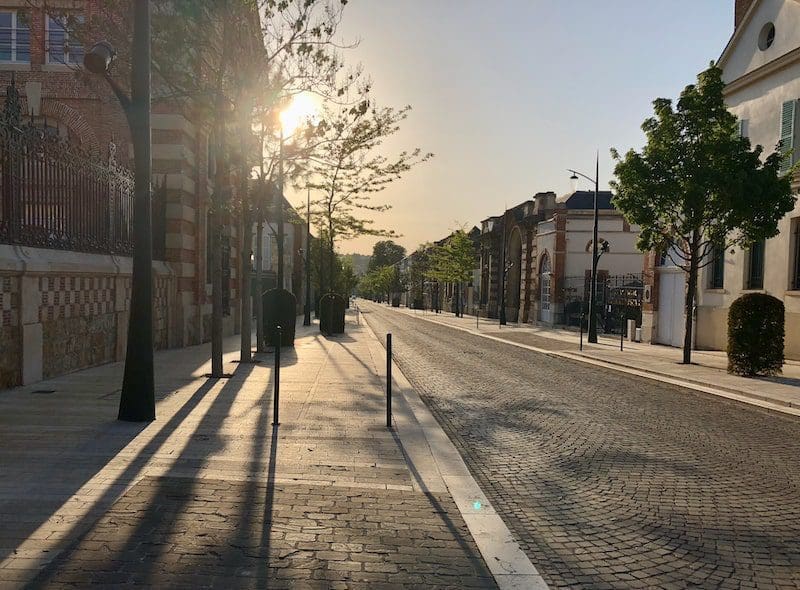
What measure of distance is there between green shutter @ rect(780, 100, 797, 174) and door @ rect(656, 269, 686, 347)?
18.8 feet

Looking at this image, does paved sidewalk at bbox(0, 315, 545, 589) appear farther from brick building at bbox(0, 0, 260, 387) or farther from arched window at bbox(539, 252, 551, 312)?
arched window at bbox(539, 252, 551, 312)

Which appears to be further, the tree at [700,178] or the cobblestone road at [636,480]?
the tree at [700,178]

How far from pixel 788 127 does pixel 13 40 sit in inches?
867

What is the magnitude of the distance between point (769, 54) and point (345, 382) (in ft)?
54.1

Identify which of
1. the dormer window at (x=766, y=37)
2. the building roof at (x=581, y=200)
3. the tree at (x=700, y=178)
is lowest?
the tree at (x=700, y=178)

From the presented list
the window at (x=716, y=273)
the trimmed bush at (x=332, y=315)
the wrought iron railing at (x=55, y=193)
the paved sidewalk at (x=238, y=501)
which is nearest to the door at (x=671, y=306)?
the window at (x=716, y=273)

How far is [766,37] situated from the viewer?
710 inches

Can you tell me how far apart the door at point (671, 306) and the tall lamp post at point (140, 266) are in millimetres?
19584

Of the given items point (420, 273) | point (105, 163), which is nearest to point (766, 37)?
point (105, 163)

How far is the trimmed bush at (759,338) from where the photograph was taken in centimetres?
1345

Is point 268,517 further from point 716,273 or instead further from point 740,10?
point 740,10

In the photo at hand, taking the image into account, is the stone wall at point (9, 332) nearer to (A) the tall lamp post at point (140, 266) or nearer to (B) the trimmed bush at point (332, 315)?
(A) the tall lamp post at point (140, 266)

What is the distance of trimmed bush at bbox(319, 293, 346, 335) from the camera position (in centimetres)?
2432

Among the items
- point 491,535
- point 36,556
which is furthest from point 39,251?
point 491,535
